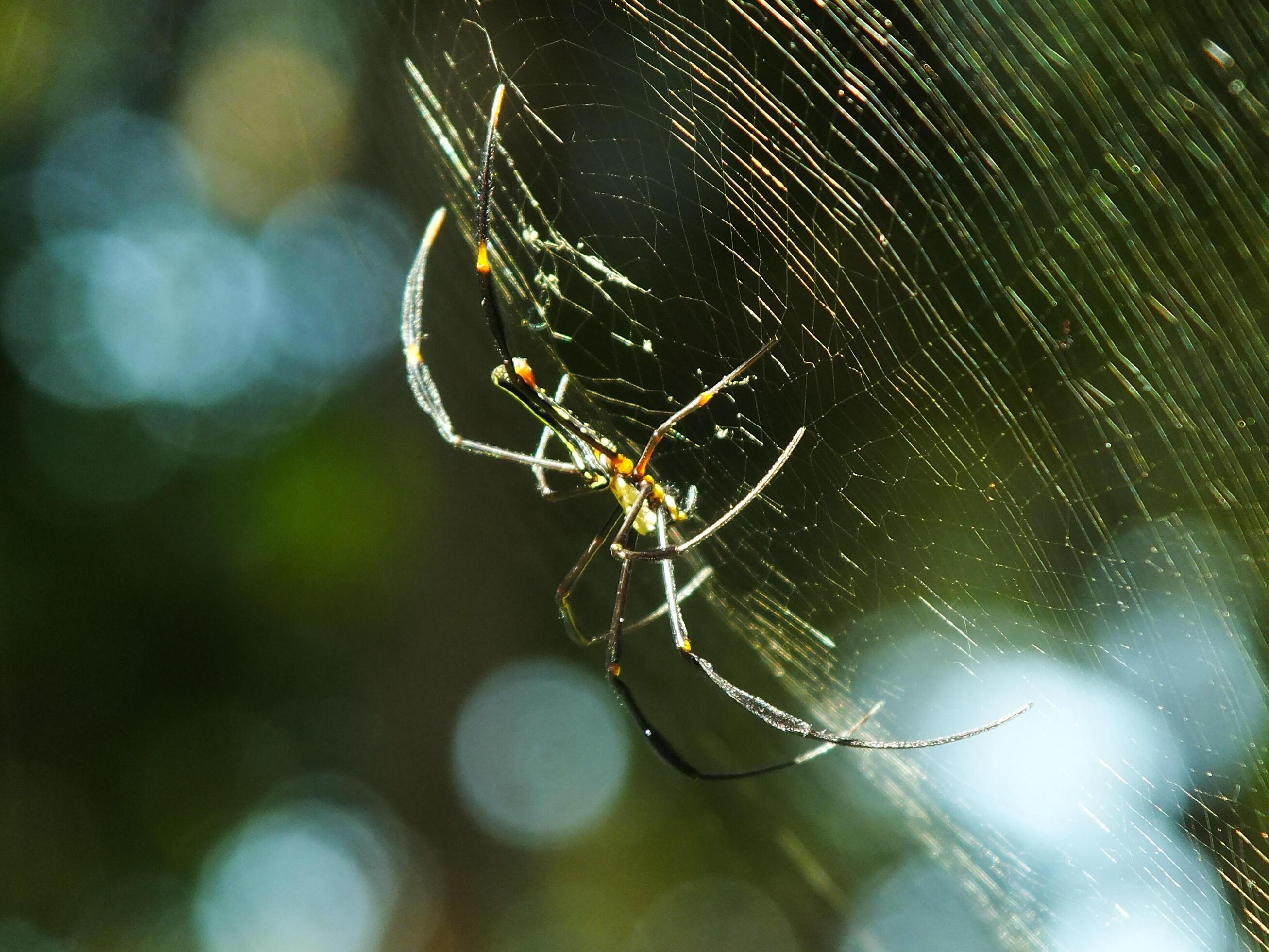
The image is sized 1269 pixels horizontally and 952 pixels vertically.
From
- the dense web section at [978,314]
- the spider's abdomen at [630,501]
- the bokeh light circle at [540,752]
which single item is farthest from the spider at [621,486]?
the bokeh light circle at [540,752]

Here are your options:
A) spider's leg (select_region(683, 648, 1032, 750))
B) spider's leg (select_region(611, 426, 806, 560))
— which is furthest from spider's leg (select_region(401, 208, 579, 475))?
spider's leg (select_region(683, 648, 1032, 750))

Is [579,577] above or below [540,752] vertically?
above

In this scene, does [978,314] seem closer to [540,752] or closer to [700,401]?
[700,401]

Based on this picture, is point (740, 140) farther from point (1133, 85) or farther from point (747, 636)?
point (747, 636)

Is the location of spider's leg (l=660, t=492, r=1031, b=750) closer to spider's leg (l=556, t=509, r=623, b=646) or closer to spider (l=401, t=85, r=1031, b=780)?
spider (l=401, t=85, r=1031, b=780)

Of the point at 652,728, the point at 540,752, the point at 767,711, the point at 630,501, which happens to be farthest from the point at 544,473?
the point at 540,752

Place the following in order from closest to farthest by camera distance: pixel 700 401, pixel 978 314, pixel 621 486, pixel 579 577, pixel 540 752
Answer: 1. pixel 978 314
2. pixel 700 401
3. pixel 621 486
4. pixel 579 577
5. pixel 540 752

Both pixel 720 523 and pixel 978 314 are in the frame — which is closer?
pixel 978 314
